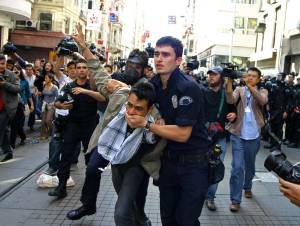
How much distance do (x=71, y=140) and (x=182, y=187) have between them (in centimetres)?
247

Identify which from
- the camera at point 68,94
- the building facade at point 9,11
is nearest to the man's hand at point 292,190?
the camera at point 68,94

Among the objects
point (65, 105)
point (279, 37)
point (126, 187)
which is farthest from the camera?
point (279, 37)

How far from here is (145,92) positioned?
3605 millimetres

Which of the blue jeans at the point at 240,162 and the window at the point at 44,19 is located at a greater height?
the window at the point at 44,19

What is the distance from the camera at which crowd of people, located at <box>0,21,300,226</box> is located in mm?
3545

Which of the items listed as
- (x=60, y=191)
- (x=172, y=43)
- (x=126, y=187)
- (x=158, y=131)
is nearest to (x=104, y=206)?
(x=60, y=191)

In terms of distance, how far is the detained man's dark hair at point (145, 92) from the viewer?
3607 millimetres

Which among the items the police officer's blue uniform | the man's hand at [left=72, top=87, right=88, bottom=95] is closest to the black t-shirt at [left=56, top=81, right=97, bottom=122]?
the man's hand at [left=72, top=87, right=88, bottom=95]

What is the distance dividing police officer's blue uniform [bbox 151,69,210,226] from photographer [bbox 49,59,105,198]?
2.06 metres

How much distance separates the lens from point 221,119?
5.76m

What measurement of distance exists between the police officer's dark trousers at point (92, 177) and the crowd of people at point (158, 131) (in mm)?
11

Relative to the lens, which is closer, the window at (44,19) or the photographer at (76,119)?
the photographer at (76,119)

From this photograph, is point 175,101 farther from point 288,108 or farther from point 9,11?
point 9,11

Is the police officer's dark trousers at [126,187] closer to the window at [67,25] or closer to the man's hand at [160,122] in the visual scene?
the man's hand at [160,122]
